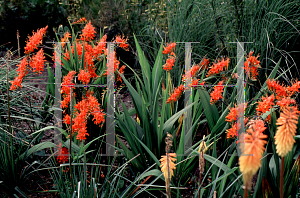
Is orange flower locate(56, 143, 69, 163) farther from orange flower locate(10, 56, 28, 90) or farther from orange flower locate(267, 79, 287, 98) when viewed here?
orange flower locate(267, 79, 287, 98)

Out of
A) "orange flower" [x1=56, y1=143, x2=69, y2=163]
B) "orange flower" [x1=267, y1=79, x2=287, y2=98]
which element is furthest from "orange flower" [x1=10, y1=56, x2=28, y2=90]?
"orange flower" [x1=267, y1=79, x2=287, y2=98]

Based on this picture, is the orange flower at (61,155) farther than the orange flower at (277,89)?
Yes

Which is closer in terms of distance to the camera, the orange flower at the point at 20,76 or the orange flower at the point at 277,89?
the orange flower at the point at 277,89

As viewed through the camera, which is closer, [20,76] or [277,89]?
[277,89]

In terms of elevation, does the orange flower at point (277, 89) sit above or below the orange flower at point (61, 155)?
above

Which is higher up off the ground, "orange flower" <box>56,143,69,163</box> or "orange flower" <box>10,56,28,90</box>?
"orange flower" <box>10,56,28,90</box>

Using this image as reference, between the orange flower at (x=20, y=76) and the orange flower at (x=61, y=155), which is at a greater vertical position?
the orange flower at (x=20, y=76)

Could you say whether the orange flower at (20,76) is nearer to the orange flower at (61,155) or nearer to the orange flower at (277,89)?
the orange flower at (61,155)

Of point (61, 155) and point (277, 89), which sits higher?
point (277, 89)

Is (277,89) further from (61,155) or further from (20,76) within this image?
(20,76)

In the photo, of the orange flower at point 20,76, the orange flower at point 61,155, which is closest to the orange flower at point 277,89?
the orange flower at point 61,155

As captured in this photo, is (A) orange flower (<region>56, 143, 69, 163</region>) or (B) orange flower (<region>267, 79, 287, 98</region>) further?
(A) orange flower (<region>56, 143, 69, 163</region>)

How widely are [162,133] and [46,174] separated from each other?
1.03m

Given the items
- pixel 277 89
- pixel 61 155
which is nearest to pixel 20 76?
pixel 61 155
